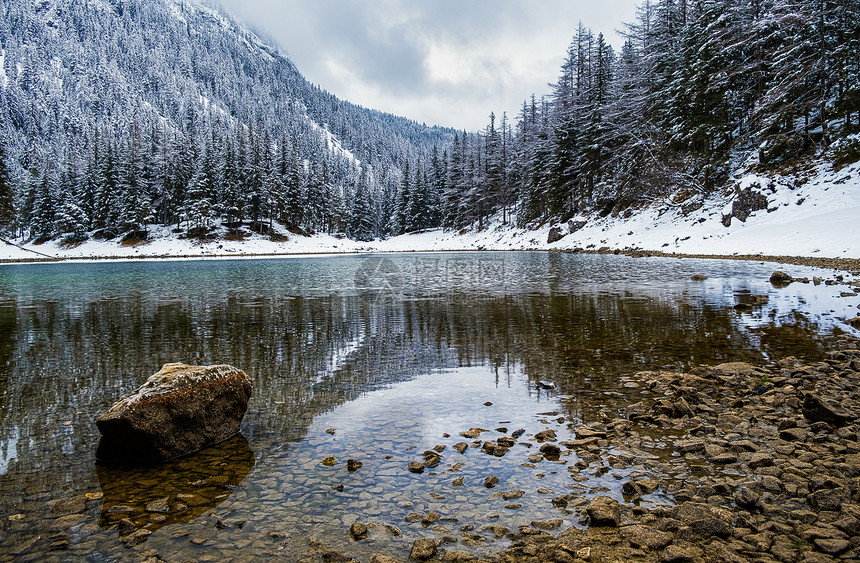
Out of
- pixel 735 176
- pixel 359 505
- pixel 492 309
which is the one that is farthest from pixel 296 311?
pixel 735 176

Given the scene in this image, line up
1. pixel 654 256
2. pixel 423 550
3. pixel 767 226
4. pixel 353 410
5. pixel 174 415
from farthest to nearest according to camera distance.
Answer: pixel 654 256 → pixel 767 226 → pixel 353 410 → pixel 174 415 → pixel 423 550

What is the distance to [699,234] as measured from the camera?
36.0 meters

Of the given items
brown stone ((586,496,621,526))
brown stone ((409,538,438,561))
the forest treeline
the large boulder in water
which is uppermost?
the forest treeline

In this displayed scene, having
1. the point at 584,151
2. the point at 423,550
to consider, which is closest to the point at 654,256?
the point at 584,151

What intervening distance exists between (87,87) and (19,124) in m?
32.6

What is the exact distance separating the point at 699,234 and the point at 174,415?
39035 millimetres

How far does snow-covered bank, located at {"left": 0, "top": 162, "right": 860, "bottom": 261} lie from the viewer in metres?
26.1

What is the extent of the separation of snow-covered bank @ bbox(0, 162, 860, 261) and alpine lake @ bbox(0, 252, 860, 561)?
4.28m

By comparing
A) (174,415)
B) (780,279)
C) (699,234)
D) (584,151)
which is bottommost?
(174,415)

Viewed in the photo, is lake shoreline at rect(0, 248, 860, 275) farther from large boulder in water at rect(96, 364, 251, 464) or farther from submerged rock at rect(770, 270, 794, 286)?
large boulder in water at rect(96, 364, 251, 464)

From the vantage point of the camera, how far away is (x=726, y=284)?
18.9 metres

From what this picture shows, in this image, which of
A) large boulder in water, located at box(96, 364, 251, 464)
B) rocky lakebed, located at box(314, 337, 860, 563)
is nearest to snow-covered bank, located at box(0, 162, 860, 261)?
large boulder in water, located at box(96, 364, 251, 464)

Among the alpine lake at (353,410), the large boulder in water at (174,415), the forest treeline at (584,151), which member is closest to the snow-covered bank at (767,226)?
the forest treeline at (584,151)

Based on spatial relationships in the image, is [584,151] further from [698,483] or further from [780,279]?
[698,483]
